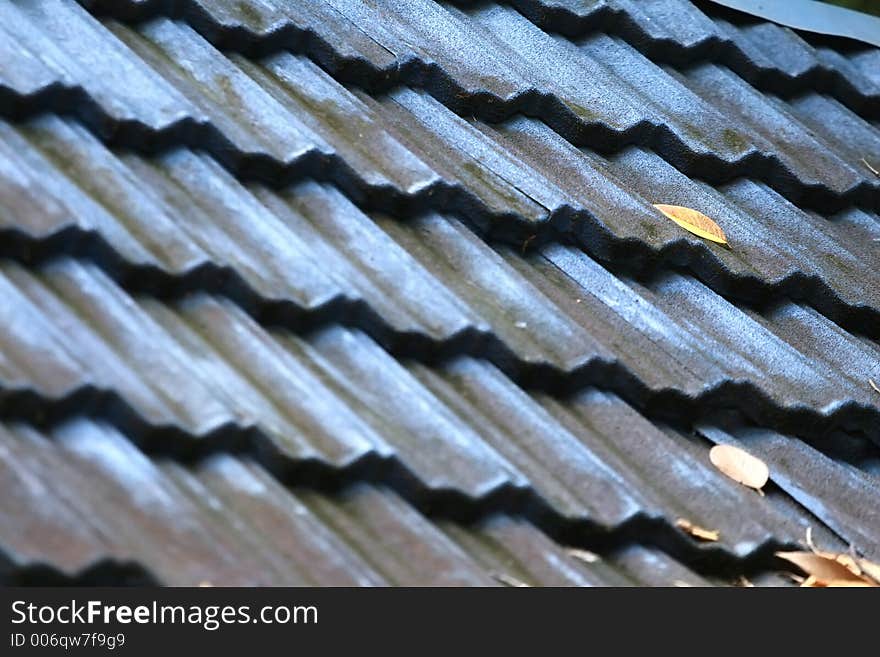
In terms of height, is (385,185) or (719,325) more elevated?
(719,325)

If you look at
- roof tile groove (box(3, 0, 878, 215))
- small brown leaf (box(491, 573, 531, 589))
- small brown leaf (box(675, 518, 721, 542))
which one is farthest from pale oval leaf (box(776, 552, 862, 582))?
roof tile groove (box(3, 0, 878, 215))

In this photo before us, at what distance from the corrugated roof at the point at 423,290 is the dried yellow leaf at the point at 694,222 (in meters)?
0.05

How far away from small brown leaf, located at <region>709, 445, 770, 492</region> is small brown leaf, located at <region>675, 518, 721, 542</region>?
0.65 ft

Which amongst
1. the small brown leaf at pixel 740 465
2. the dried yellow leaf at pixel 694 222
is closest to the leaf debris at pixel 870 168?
the dried yellow leaf at pixel 694 222

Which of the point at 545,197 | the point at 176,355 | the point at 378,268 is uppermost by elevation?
the point at 545,197

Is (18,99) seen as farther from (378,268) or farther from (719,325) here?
(719,325)

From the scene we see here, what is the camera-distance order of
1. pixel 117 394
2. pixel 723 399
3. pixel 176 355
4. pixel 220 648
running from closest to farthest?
pixel 220 648, pixel 117 394, pixel 176 355, pixel 723 399

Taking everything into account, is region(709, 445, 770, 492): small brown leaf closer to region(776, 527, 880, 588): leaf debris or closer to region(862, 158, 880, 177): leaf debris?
region(776, 527, 880, 588): leaf debris

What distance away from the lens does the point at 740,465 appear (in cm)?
240

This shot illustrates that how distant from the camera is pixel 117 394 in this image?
1.81m

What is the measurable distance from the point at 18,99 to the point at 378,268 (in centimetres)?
65

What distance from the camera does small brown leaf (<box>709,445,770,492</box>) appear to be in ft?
7.77

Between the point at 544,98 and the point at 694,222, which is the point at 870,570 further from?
the point at 544,98

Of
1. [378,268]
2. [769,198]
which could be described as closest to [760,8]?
[769,198]
